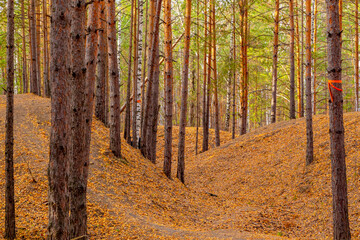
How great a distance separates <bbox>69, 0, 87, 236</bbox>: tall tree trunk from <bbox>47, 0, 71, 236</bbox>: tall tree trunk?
0.50m

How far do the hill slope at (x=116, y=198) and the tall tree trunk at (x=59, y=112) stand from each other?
6.08 feet

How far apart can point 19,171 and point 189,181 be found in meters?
7.82

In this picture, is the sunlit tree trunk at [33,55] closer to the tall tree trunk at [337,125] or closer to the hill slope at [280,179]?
the hill slope at [280,179]

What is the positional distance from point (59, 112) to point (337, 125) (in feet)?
15.6

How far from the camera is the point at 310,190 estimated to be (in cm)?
1021

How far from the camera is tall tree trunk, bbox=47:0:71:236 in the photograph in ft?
13.7

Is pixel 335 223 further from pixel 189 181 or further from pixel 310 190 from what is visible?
pixel 189 181

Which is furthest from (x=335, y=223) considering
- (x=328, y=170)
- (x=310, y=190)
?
(x=328, y=170)

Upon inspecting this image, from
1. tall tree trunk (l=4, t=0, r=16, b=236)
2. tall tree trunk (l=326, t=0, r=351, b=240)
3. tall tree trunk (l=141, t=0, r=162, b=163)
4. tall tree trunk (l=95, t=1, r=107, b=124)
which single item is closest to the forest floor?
tall tree trunk (l=4, t=0, r=16, b=236)

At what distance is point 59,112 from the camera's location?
421 centimetres

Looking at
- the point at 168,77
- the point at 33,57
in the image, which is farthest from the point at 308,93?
the point at 33,57

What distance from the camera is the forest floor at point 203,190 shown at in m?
6.86

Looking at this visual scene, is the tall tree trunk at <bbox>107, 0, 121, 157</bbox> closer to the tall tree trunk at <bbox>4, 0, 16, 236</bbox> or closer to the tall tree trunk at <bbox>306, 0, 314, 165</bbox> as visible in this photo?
the tall tree trunk at <bbox>4, 0, 16, 236</bbox>

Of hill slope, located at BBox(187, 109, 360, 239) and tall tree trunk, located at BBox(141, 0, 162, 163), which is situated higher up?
tall tree trunk, located at BBox(141, 0, 162, 163)
